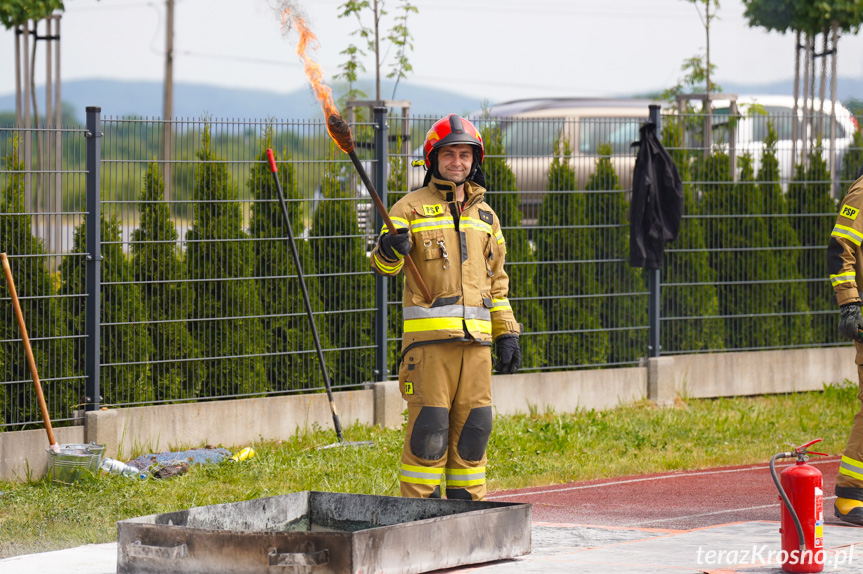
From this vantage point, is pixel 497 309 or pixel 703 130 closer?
pixel 497 309

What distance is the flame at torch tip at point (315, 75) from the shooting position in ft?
20.1

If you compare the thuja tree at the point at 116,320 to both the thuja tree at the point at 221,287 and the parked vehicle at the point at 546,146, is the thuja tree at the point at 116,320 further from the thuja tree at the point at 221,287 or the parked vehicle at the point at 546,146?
the parked vehicle at the point at 546,146

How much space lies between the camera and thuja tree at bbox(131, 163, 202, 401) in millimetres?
9914

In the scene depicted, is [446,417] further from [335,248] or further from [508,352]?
[335,248]

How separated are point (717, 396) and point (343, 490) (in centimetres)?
589

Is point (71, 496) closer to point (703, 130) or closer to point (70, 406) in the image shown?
point (70, 406)

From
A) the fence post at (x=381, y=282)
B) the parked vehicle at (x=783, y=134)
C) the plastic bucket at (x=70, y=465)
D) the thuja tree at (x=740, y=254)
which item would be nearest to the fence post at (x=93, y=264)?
the plastic bucket at (x=70, y=465)

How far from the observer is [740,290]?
1312cm

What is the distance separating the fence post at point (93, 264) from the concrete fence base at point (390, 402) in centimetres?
26

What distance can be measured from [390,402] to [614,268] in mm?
2973

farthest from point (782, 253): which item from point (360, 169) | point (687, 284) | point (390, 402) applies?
point (360, 169)

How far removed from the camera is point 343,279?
1096 centimetres

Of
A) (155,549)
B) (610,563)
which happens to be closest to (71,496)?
(155,549)

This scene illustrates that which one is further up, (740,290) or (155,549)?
(740,290)
